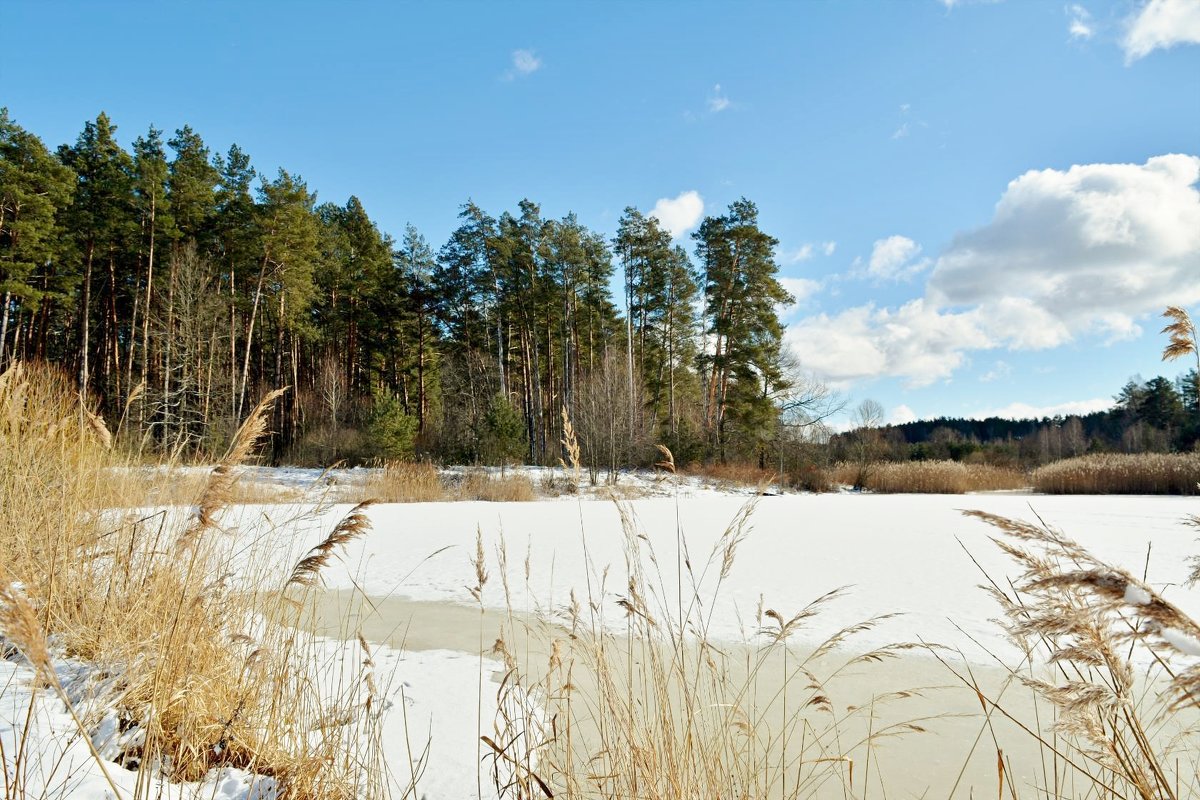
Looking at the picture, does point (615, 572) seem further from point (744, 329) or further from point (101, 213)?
point (101, 213)

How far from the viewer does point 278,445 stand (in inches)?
1033

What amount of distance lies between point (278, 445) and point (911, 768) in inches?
1146

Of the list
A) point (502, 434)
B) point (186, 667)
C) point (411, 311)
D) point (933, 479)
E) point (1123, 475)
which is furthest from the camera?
point (411, 311)

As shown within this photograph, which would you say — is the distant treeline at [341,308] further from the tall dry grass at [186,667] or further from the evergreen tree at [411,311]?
the tall dry grass at [186,667]

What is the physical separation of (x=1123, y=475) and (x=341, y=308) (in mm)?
34518

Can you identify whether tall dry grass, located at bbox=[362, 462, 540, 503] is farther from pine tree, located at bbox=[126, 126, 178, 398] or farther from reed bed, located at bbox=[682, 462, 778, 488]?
pine tree, located at bbox=[126, 126, 178, 398]

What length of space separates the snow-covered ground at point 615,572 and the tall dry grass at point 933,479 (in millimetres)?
8984

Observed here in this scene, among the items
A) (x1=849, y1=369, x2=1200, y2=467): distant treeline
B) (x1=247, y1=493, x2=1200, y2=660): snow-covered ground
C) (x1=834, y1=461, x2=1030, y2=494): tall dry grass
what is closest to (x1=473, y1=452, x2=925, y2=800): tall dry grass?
(x1=247, y1=493, x2=1200, y2=660): snow-covered ground

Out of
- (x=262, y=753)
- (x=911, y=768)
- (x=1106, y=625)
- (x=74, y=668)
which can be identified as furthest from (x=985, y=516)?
(x=74, y=668)

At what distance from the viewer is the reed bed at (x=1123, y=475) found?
17.1 metres

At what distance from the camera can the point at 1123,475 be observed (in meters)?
18.0

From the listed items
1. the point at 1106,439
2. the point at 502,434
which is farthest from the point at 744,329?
the point at 1106,439

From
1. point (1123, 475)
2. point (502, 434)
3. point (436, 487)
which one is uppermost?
point (502, 434)

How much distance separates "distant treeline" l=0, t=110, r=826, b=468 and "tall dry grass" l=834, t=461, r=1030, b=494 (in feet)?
12.8
